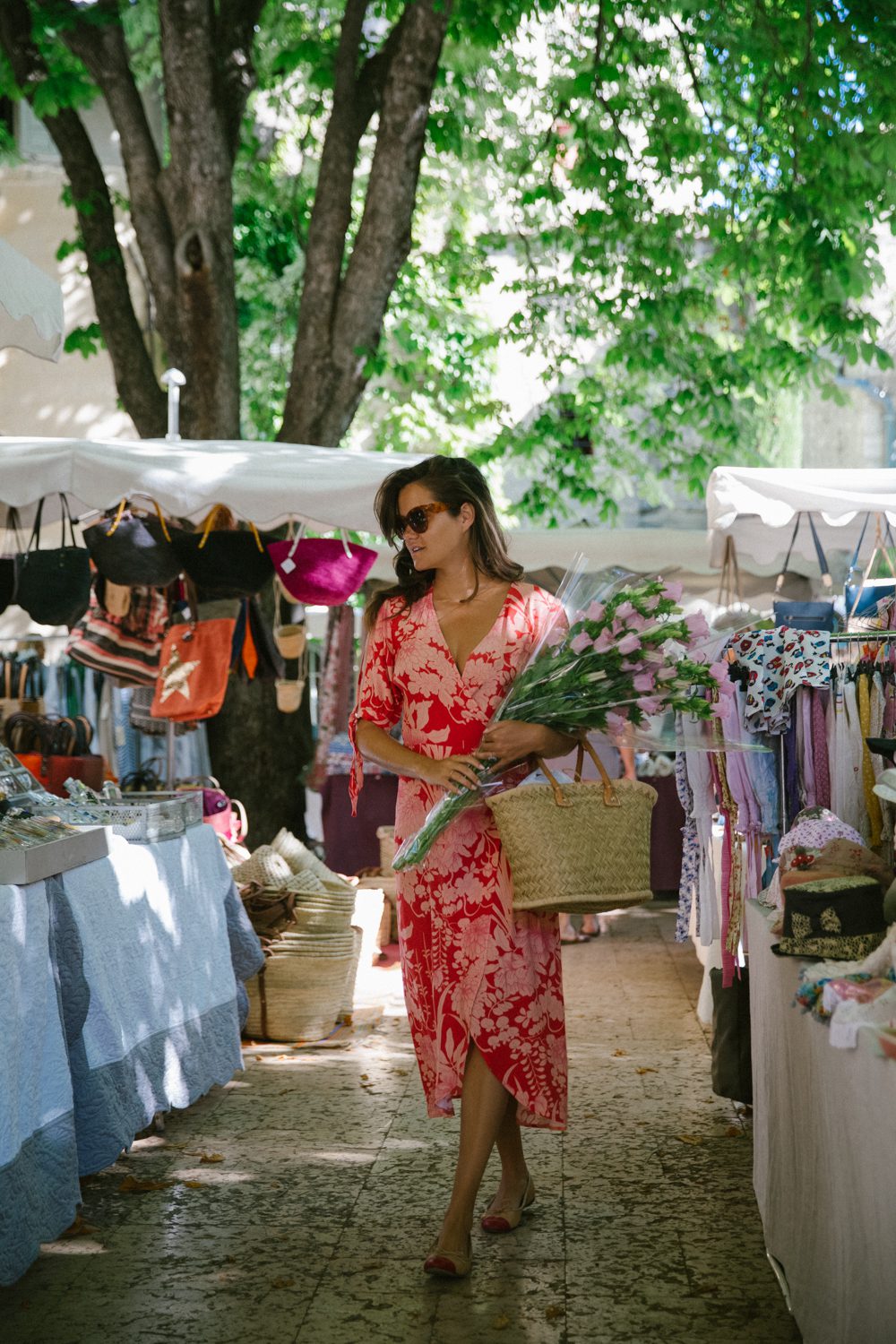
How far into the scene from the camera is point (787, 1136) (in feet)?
9.98

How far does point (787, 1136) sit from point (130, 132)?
23.4ft

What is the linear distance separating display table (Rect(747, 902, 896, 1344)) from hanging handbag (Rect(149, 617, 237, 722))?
12.2ft

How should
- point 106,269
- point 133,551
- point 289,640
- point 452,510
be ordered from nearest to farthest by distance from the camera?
point 452,510, point 133,551, point 289,640, point 106,269

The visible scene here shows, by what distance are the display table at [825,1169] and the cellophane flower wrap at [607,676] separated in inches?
23.8

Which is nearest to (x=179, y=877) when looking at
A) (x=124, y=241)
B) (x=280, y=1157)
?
(x=280, y=1157)

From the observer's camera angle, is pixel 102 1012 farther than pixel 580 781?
Yes

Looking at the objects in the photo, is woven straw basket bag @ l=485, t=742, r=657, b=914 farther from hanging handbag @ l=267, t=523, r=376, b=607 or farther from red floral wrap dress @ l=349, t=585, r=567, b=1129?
hanging handbag @ l=267, t=523, r=376, b=607

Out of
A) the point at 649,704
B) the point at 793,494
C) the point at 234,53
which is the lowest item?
the point at 649,704

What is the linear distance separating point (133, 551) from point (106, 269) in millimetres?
3286

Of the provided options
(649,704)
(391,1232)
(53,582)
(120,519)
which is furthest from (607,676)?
(53,582)

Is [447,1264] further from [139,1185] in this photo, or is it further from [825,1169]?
[139,1185]

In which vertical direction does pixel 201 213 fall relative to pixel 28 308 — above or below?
above

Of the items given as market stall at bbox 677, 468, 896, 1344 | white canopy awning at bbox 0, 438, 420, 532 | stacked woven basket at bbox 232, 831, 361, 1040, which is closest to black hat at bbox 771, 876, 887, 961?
market stall at bbox 677, 468, 896, 1344

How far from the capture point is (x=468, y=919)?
3387 mm
